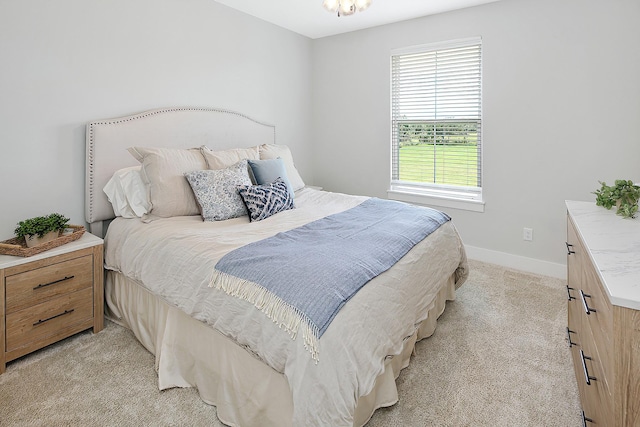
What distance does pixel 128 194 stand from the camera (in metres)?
2.49

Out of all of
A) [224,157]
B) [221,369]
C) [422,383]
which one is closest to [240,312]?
[221,369]

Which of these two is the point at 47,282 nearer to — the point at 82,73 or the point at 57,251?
the point at 57,251

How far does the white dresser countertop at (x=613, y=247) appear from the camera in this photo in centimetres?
A: 98

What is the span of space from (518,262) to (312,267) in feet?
8.75

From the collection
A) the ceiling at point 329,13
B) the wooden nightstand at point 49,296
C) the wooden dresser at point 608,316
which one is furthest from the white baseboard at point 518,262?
the wooden nightstand at point 49,296

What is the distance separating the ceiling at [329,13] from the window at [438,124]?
0.33 m

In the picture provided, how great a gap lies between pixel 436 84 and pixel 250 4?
6.33 feet

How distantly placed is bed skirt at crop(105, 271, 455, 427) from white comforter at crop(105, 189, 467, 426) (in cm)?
10

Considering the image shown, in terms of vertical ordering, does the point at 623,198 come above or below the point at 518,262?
above

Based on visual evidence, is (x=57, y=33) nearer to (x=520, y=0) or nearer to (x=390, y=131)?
(x=390, y=131)

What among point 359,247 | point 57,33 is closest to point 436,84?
point 359,247

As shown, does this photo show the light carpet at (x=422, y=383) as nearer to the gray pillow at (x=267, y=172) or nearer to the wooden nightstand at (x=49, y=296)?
Result: the wooden nightstand at (x=49, y=296)

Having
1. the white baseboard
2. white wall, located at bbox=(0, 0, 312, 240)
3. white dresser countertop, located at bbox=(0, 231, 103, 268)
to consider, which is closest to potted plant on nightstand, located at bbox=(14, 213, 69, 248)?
white dresser countertop, located at bbox=(0, 231, 103, 268)

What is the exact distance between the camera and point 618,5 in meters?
2.73
